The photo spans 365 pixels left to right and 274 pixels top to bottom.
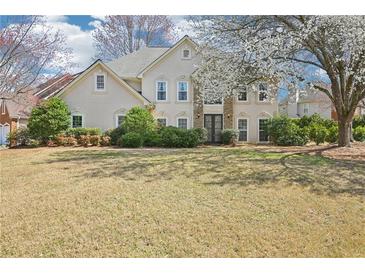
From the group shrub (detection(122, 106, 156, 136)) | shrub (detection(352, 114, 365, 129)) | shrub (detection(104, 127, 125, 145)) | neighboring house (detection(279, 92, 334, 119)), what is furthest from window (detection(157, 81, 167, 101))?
shrub (detection(352, 114, 365, 129))

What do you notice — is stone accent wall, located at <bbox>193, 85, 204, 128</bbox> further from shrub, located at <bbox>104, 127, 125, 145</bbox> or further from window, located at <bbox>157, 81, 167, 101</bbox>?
shrub, located at <bbox>104, 127, 125, 145</bbox>

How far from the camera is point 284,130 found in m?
5.71

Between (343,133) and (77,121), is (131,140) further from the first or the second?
(343,133)

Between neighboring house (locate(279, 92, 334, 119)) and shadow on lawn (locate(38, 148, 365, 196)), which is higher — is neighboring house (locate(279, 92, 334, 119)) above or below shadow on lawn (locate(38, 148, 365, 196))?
above

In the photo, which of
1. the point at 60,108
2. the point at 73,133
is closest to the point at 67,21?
the point at 60,108

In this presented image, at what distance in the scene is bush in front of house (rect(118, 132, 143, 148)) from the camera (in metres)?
5.41

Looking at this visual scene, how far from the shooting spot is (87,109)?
203 inches

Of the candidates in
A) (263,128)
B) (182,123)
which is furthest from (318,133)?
(182,123)

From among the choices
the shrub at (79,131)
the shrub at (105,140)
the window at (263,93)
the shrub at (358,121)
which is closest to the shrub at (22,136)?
the shrub at (79,131)

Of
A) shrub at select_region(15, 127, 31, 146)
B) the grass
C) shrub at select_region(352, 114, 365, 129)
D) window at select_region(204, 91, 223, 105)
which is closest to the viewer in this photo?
the grass

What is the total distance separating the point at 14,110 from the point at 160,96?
7.24 ft

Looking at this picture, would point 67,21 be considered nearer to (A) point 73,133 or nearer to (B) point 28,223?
(A) point 73,133

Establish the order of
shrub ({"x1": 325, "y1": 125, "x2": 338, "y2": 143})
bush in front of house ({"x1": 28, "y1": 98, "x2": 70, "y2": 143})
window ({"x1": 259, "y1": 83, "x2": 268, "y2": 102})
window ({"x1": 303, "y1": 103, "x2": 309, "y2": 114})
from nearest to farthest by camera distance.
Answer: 1. bush in front of house ({"x1": 28, "y1": 98, "x2": 70, "y2": 143})
2. window ({"x1": 259, "y1": 83, "x2": 268, "y2": 102})
3. window ({"x1": 303, "y1": 103, "x2": 309, "y2": 114})
4. shrub ({"x1": 325, "y1": 125, "x2": 338, "y2": 143})
